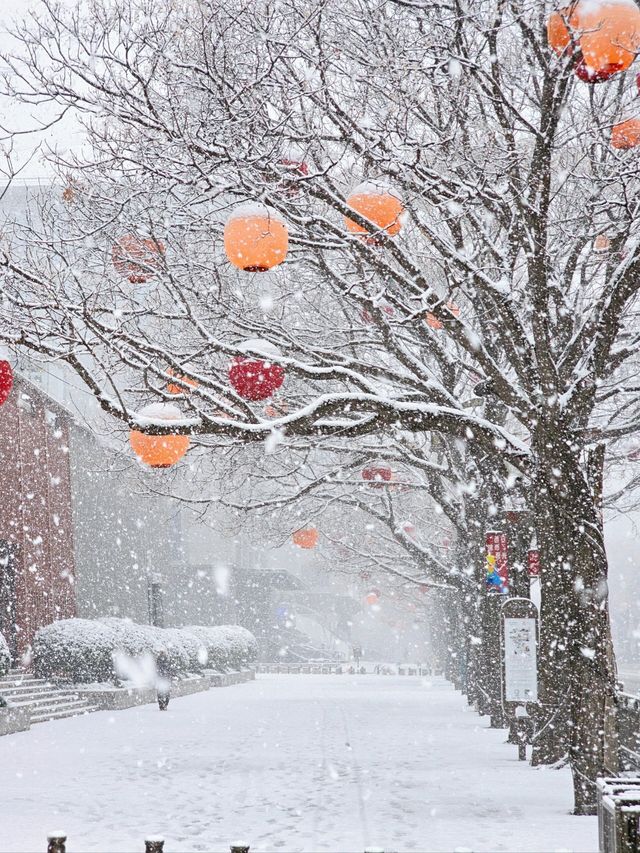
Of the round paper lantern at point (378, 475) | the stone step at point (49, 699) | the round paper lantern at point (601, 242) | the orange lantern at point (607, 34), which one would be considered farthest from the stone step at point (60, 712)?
the orange lantern at point (607, 34)

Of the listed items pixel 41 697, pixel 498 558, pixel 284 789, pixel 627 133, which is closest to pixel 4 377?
pixel 284 789

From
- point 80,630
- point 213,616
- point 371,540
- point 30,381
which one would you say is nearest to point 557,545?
point 80,630

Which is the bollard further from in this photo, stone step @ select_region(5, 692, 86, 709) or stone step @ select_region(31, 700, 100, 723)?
stone step @ select_region(5, 692, 86, 709)

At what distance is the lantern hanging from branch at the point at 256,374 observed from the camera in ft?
29.3

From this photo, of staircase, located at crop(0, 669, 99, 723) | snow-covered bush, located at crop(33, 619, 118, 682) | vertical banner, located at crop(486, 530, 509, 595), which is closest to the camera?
vertical banner, located at crop(486, 530, 509, 595)

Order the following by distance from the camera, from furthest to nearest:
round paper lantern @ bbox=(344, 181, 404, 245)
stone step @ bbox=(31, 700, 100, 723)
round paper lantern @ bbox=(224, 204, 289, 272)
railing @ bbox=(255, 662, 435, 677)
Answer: railing @ bbox=(255, 662, 435, 677), stone step @ bbox=(31, 700, 100, 723), round paper lantern @ bbox=(344, 181, 404, 245), round paper lantern @ bbox=(224, 204, 289, 272)

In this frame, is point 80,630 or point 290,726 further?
point 80,630

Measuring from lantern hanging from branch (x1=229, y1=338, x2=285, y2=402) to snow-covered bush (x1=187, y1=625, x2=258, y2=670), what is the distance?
26824 mm

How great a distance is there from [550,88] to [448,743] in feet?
31.2

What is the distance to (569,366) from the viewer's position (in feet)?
37.8

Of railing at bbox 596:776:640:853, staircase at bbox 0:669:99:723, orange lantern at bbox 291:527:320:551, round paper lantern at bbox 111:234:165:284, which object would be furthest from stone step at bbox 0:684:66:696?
railing at bbox 596:776:640:853

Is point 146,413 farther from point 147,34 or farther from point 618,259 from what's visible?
point 618,259

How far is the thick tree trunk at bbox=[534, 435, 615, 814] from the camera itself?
357 inches

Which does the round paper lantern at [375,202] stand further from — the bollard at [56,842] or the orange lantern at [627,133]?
the bollard at [56,842]
